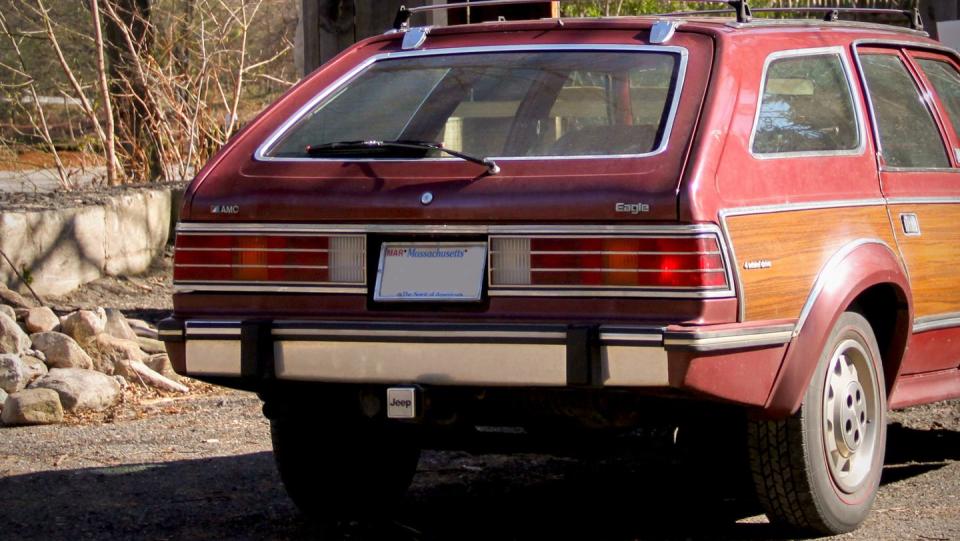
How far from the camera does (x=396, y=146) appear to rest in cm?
448

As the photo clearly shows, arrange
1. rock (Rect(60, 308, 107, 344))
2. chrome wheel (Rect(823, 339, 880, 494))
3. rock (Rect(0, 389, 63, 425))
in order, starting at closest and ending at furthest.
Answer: chrome wheel (Rect(823, 339, 880, 494)) → rock (Rect(0, 389, 63, 425)) → rock (Rect(60, 308, 107, 344))

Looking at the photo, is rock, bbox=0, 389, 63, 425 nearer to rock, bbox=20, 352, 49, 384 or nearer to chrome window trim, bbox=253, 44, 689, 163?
rock, bbox=20, 352, 49, 384

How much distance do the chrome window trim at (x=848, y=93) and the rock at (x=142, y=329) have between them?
4.83 m

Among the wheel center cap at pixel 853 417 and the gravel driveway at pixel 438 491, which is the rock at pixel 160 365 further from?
the wheel center cap at pixel 853 417

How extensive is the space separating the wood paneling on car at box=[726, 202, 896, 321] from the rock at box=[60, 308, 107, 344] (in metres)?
4.64

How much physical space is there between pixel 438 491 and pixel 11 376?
2663 mm

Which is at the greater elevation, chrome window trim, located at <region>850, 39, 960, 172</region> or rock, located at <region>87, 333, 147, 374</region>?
chrome window trim, located at <region>850, 39, 960, 172</region>

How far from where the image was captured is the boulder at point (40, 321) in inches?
324

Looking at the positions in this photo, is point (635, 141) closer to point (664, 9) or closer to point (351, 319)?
point (351, 319)

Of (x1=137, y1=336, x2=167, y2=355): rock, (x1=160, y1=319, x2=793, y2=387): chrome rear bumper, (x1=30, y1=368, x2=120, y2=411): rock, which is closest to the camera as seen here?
(x1=160, y1=319, x2=793, y2=387): chrome rear bumper

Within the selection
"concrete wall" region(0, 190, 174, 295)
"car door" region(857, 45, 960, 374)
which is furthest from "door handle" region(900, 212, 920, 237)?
"concrete wall" region(0, 190, 174, 295)

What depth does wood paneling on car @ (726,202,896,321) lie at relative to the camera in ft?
13.6

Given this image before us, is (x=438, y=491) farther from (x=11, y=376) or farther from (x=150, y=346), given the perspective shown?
(x=150, y=346)

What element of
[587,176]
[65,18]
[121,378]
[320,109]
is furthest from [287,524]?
[65,18]
